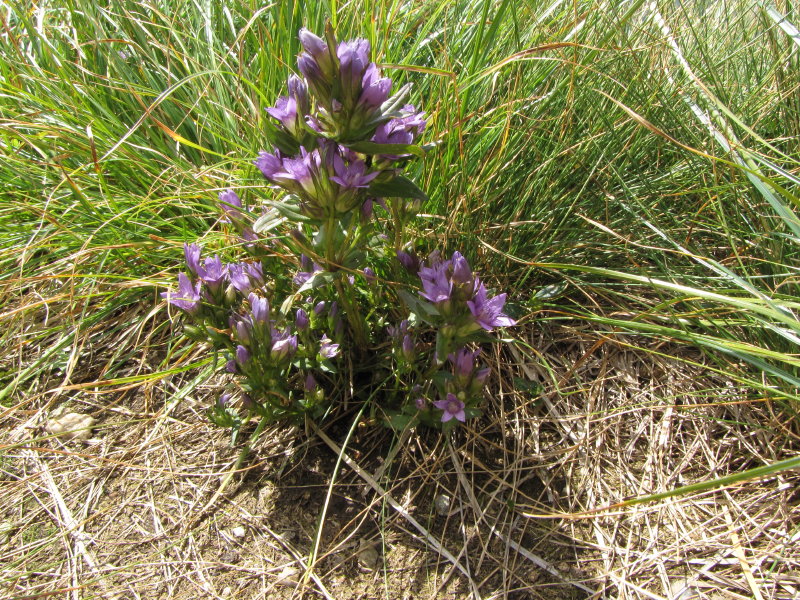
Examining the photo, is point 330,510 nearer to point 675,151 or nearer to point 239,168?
point 239,168

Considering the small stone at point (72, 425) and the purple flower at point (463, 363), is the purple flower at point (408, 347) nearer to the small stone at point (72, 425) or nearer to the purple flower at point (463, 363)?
the purple flower at point (463, 363)

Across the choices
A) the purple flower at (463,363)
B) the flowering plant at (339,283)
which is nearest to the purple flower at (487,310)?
the flowering plant at (339,283)

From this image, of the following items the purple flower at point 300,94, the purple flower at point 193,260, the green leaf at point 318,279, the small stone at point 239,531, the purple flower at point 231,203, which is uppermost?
the purple flower at point 300,94

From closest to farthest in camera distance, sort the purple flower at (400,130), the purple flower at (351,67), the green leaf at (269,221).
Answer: the purple flower at (351,67), the purple flower at (400,130), the green leaf at (269,221)

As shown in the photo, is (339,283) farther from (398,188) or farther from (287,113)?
(287,113)

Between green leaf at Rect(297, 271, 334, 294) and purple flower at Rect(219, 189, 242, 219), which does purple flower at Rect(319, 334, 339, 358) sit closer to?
green leaf at Rect(297, 271, 334, 294)

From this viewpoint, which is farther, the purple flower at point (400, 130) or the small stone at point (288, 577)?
the small stone at point (288, 577)

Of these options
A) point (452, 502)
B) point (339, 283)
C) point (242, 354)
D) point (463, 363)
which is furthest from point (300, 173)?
point (452, 502)
